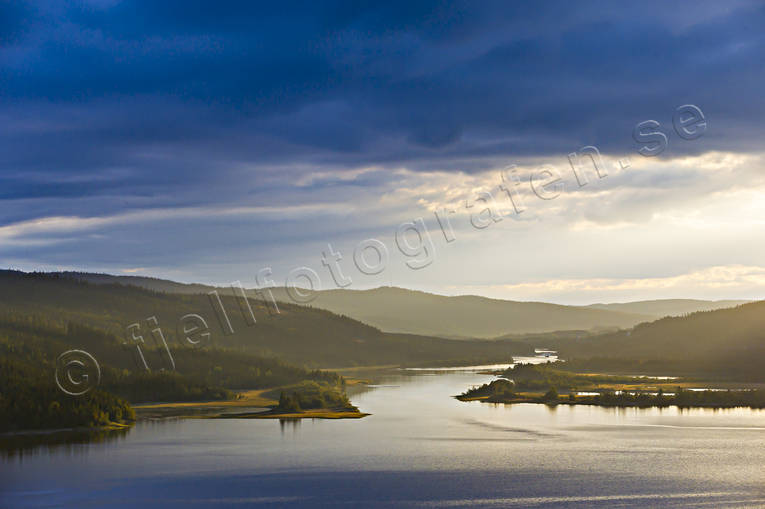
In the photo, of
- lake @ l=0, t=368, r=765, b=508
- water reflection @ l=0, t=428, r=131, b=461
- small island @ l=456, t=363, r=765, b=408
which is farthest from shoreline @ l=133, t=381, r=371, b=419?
small island @ l=456, t=363, r=765, b=408

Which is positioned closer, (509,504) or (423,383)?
(509,504)

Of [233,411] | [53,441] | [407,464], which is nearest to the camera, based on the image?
[407,464]

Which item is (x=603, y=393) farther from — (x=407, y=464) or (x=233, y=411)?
(x=407, y=464)

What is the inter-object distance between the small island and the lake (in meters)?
17.1

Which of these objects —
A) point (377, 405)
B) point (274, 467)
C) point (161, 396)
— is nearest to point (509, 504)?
point (274, 467)

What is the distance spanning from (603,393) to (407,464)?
80.3 meters

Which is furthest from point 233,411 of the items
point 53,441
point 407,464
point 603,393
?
point 603,393

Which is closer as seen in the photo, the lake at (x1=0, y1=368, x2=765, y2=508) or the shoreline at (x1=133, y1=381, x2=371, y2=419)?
the lake at (x1=0, y1=368, x2=765, y2=508)

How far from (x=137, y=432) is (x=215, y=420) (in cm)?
→ 1586

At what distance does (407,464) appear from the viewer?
77625mm

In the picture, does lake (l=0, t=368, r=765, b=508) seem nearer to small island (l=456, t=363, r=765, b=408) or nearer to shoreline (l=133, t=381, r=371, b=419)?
shoreline (l=133, t=381, r=371, b=419)

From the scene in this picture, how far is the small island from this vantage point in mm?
134000

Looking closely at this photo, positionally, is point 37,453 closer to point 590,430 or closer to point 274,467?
point 274,467

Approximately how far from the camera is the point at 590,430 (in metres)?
103
